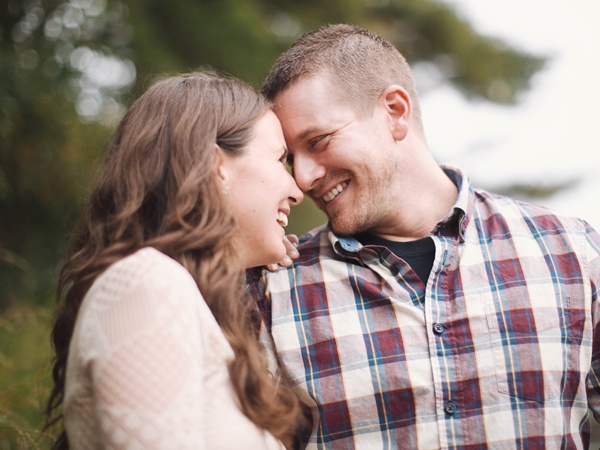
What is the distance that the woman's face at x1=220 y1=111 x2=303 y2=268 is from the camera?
67.1 inches

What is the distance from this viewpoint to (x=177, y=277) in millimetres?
1311

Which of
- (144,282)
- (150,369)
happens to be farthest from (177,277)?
(150,369)

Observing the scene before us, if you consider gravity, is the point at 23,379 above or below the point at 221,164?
below

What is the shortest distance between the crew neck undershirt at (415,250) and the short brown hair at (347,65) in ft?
1.44

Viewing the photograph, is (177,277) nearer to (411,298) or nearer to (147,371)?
(147,371)

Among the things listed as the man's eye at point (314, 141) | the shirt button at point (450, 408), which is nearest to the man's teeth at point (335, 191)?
the man's eye at point (314, 141)

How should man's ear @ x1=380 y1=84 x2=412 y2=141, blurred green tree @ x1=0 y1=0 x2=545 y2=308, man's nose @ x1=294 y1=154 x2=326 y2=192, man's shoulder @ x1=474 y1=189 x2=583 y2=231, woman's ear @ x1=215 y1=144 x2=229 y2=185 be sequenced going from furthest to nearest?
blurred green tree @ x1=0 y1=0 x2=545 y2=308
man's ear @ x1=380 y1=84 x2=412 y2=141
man's nose @ x1=294 y1=154 x2=326 y2=192
man's shoulder @ x1=474 y1=189 x2=583 y2=231
woman's ear @ x1=215 y1=144 x2=229 y2=185

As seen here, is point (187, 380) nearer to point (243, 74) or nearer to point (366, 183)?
point (366, 183)

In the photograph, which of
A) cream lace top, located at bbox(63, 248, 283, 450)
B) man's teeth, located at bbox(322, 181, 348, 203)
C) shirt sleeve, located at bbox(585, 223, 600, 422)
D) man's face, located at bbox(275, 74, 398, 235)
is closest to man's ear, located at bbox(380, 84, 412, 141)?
man's face, located at bbox(275, 74, 398, 235)

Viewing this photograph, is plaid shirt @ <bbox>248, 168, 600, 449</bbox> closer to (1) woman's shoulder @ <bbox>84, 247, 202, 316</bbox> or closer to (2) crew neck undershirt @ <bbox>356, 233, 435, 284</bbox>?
(2) crew neck undershirt @ <bbox>356, 233, 435, 284</bbox>

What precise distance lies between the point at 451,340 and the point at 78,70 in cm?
254

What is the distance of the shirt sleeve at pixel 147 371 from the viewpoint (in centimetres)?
117

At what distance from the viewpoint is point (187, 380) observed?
1216 mm

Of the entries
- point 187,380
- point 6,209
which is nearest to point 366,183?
point 187,380
